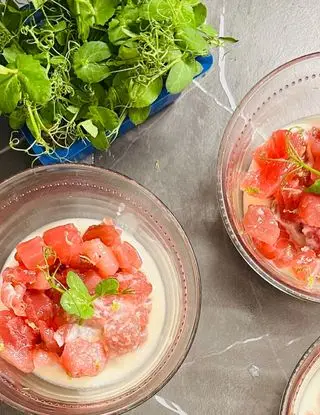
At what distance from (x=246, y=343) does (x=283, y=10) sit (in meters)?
0.73

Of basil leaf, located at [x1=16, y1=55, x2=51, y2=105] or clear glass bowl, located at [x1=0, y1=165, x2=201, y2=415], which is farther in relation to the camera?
clear glass bowl, located at [x1=0, y1=165, x2=201, y2=415]

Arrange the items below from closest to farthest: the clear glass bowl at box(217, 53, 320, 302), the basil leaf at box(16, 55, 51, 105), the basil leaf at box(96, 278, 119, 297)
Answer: the basil leaf at box(16, 55, 51, 105) → the basil leaf at box(96, 278, 119, 297) → the clear glass bowl at box(217, 53, 320, 302)

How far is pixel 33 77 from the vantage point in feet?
4.48

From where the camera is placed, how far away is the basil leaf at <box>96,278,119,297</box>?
147cm

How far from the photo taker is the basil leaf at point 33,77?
136cm

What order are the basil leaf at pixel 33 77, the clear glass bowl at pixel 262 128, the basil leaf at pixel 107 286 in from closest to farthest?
the basil leaf at pixel 33 77, the basil leaf at pixel 107 286, the clear glass bowl at pixel 262 128

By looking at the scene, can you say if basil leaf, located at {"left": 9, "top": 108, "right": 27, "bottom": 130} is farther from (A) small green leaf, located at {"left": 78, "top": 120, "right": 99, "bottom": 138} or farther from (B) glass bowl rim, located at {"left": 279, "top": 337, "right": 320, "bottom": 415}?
(B) glass bowl rim, located at {"left": 279, "top": 337, "right": 320, "bottom": 415}

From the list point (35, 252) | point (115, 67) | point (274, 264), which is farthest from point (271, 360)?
point (115, 67)

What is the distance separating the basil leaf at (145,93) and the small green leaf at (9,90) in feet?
0.69

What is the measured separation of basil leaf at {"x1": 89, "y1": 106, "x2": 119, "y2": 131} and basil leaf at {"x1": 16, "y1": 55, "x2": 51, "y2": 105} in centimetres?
13

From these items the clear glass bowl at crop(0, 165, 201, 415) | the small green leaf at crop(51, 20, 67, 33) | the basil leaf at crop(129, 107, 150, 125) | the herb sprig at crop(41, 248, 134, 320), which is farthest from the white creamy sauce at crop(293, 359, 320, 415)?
the small green leaf at crop(51, 20, 67, 33)

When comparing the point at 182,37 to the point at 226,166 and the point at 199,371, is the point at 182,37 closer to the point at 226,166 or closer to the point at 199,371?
the point at 226,166

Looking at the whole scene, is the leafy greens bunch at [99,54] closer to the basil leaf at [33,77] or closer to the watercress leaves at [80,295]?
the basil leaf at [33,77]

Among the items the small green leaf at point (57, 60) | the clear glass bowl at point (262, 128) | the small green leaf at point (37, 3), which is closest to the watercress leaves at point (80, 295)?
the clear glass bowl at point (262, 128)
